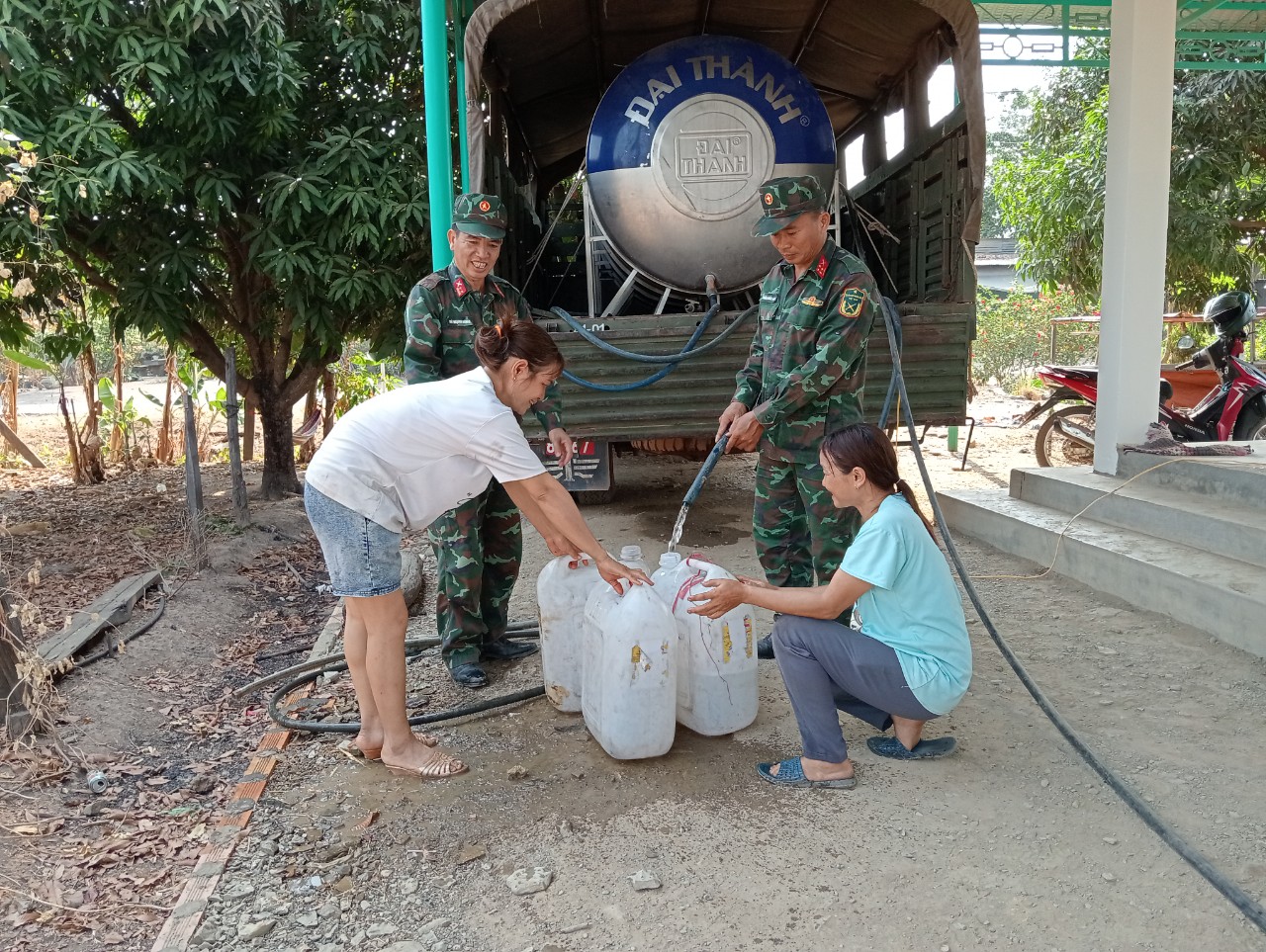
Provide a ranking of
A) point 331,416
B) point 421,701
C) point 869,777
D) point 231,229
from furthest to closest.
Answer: point 331,416
point 231,229
point 421,701
point 869,777

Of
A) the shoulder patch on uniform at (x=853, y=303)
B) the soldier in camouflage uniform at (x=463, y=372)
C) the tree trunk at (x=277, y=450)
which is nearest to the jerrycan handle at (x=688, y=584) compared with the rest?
the soldier in camouflage uniform at (x=463, y=372)

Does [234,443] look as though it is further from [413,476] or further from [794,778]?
[794,778]

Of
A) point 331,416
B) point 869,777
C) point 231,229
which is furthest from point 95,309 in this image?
point 869,777

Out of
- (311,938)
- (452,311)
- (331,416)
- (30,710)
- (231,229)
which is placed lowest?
(311,938)

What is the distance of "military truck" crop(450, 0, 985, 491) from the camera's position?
173 inches

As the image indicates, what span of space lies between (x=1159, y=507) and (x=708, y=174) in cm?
257

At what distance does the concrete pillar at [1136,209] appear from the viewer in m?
4.75

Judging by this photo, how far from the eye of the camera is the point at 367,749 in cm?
284

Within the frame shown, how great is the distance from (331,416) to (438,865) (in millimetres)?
7285

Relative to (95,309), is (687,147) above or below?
above

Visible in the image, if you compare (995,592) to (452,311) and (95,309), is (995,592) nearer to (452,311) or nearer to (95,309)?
(452,311)

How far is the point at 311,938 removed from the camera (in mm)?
2049

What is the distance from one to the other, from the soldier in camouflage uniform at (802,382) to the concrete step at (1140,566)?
4.56ft

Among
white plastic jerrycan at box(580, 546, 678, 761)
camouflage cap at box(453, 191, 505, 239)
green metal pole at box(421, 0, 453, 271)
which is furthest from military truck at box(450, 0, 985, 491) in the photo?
white plastic jerrycan at box(580, 546, 678, 761)
